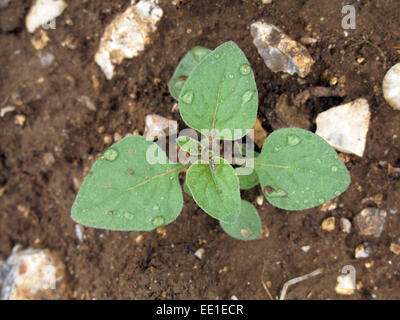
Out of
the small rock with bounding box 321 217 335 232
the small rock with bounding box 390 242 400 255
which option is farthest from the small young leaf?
the small rock with bounding box 390 242 400 255

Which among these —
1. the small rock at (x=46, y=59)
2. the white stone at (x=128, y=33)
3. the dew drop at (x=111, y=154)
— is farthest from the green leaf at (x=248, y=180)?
the small rock at (x=46, y=59)

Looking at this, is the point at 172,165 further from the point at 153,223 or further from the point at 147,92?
the point at 147,92

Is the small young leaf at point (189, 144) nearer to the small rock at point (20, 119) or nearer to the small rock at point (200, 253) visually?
the small rock at point (200, 253)

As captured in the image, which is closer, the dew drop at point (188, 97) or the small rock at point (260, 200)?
the dew drop at point (188, 97)

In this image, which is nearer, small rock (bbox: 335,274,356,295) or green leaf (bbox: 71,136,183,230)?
green leaf (bbox: 71,136,183,230)

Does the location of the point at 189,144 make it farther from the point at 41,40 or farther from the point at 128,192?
the point at 41,40

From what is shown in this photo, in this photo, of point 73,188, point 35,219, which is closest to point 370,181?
point 73,188

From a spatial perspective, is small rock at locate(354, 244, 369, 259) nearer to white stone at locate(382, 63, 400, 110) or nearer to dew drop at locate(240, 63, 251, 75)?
white stone at locate(382, 63, 400, 110)
